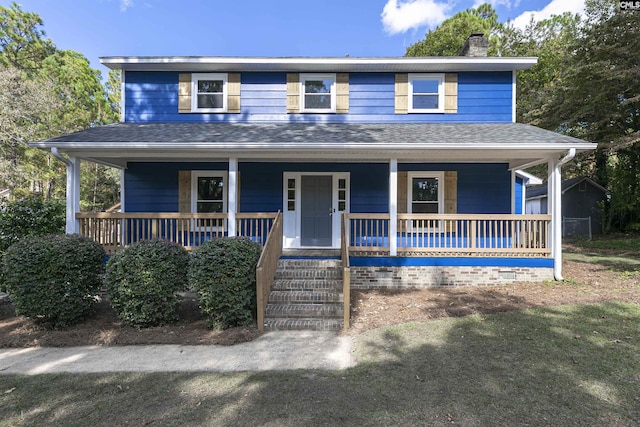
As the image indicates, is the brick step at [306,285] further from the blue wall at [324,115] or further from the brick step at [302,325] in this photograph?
the blue wall at [324,115]

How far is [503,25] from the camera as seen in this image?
2653 centimetres

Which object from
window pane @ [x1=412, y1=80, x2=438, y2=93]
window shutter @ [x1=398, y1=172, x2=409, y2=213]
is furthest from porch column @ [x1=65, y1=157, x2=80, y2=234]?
window pane @ [x1=412, y1=80, x2=438, y2=93]

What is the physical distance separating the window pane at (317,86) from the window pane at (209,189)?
3.59 metres

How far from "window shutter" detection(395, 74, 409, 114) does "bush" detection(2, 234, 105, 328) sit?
314 inches

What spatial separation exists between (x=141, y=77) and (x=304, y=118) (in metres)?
4.74

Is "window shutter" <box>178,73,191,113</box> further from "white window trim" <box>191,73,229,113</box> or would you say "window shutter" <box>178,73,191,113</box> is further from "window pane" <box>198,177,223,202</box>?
"window pane" <box>198,177,223,202</box>

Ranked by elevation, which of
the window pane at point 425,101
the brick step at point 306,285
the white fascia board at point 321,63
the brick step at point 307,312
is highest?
the white fascia board at point 321,63

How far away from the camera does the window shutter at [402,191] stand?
8828mm

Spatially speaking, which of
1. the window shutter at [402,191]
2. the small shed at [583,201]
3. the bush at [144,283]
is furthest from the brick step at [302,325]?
the small shed at [583,201]

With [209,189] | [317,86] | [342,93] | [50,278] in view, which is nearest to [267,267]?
[50,278]

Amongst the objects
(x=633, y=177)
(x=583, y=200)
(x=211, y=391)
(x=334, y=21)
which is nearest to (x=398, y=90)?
(x=211, y=391)

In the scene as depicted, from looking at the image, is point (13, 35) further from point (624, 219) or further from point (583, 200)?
point (624, 219)

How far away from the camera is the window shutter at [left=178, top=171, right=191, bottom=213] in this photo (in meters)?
9.01

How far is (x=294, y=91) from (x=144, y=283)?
6.49 metres
